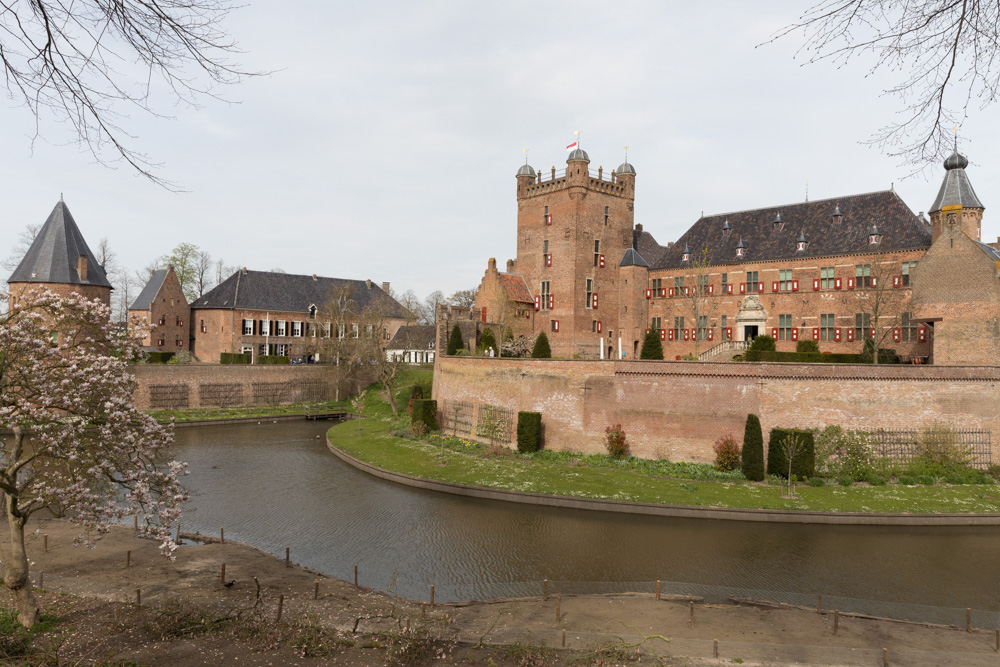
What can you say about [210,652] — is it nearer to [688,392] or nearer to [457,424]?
[688,392]

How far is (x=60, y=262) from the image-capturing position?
1458 inches

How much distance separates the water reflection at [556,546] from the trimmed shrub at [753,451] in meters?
3.78

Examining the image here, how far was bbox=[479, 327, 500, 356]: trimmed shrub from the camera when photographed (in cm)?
3870

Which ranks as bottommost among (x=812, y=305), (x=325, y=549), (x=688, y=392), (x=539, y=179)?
(x=325, y=549)

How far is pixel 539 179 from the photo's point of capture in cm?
4125

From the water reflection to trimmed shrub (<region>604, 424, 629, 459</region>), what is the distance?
5.69 metres

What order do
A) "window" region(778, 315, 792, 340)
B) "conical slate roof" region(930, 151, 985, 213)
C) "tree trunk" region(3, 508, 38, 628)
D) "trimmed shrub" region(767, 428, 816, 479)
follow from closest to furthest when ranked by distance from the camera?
"tree trunk" region(3, 508, 38, 628) < "trimmed shrub" region(767, 428, 816, 479) < "conical slate roof" region(930, 151, 985, 213) < "window" region(778, 315, 792, 340)

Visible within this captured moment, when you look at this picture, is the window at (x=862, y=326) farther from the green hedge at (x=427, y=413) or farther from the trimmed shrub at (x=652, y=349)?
the green hedge at (x=427, y=413)

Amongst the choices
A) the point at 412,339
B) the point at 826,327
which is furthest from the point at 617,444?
the point at 412,339

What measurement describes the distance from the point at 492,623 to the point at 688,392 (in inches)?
638

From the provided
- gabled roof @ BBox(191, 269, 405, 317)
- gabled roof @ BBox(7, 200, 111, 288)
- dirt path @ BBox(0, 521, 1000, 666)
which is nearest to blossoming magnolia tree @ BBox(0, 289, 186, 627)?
dirt path @ BBox(0, 521, 1000, 666)

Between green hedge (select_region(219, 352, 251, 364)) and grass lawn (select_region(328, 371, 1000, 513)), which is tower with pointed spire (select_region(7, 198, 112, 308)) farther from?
grass lawn (select_region(328, 371, 1000, 513))

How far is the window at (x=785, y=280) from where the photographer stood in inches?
1405

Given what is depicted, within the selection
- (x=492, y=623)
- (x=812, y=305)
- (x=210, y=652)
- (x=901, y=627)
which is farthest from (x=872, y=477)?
(x=210, y=652)
